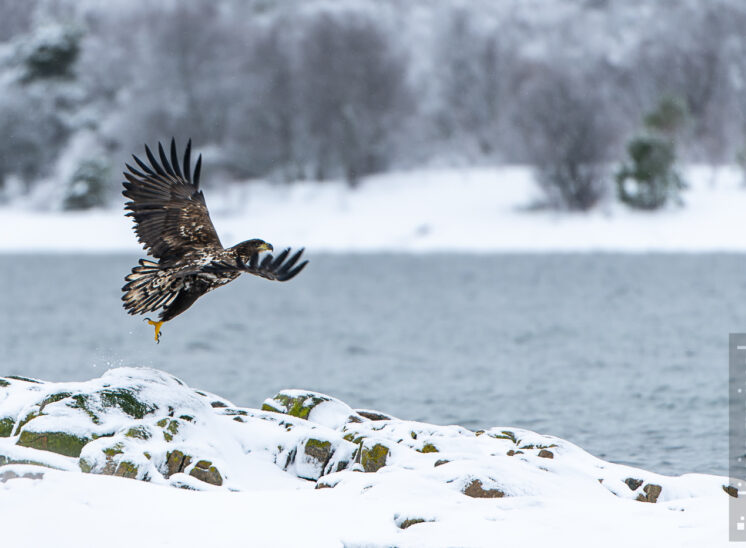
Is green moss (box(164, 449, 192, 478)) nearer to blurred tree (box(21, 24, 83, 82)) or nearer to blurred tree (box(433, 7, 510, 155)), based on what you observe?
blurred tree (box(433, 7, 510, 155))

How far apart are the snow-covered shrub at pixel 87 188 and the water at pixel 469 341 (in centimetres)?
737

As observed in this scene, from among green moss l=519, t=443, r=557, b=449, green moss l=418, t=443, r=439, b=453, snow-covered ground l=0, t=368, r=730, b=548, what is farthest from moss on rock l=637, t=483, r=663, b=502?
green moss l=418, t=443, r=439, b=453

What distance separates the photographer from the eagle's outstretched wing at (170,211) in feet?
26.3

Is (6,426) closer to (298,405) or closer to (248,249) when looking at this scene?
(248,249)

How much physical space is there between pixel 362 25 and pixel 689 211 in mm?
17965

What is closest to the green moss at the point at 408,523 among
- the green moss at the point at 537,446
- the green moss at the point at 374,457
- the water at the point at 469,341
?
the green moss at the point at 374,457

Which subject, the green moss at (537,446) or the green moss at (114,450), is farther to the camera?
the green moss at (537,446)

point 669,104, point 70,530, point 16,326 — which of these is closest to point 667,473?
point 70,530

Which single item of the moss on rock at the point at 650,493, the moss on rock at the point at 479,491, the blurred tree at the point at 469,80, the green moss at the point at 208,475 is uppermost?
the blurred tree at the point at 469,80

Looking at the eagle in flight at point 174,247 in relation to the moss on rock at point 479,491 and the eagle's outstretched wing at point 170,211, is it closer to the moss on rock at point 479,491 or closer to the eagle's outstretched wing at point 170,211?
the eagle's outstretched wing at point 170,211

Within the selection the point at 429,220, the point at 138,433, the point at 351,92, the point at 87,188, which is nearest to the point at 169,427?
the point at 138,433

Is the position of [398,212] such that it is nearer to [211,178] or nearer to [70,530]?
[211,178]

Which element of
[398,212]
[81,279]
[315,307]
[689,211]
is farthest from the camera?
[398,212]

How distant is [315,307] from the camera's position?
27.0 meters
